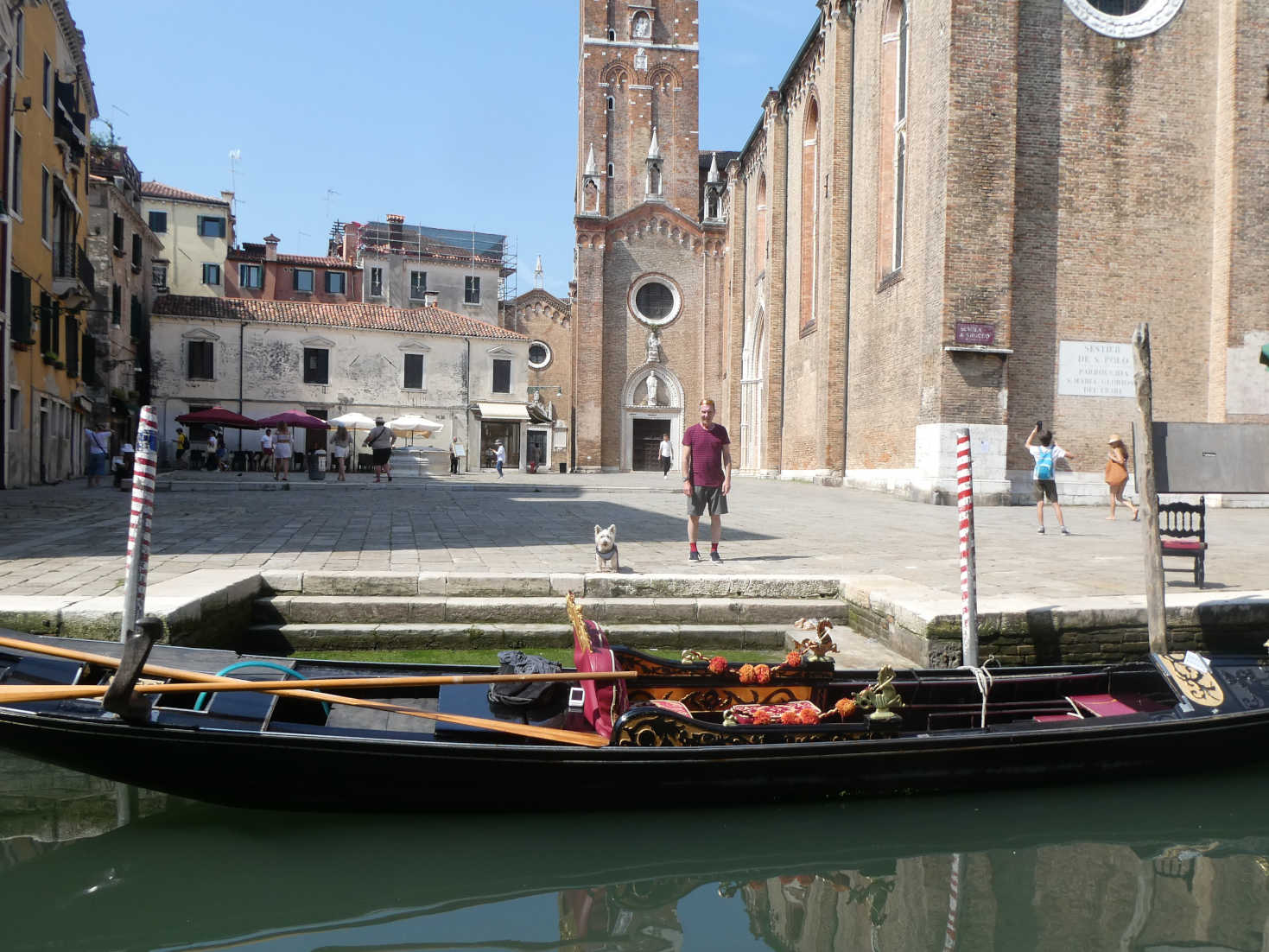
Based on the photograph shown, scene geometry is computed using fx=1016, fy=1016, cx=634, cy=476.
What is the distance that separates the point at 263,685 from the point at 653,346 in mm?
38850

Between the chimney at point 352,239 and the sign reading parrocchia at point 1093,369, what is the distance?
39789 mm

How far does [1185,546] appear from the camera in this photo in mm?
7828

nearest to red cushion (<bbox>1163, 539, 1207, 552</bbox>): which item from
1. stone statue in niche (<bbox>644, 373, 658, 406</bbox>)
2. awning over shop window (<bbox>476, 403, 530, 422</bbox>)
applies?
awning over shop window (<bbox>476, 403, 530, 422</bbox>)

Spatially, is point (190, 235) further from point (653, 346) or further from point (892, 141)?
point (892, 141)

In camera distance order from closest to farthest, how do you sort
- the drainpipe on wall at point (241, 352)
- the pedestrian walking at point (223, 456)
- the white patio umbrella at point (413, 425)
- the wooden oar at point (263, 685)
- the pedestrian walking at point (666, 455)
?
1. the wooden oar at point (263, 685)
2. the pedestrian walking at point (223, 456)
3. the white patio umbrella at point (413, 425)
4. the drainpipe on wall at point (241, 352)
5. the pedestrian walking at point (666, 455)

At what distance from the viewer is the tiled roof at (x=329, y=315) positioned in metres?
36.9

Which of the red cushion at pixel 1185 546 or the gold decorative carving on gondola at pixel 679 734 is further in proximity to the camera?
the red cushion at pixel 1185 546

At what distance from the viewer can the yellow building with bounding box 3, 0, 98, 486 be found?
18219mm

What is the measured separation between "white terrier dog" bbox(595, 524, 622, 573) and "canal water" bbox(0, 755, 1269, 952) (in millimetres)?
3329

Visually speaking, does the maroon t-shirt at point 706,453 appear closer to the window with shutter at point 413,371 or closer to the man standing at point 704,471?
the man standing at point 704,471

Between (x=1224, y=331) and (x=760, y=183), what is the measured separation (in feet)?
67.9

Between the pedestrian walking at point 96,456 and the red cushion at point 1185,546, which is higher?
the pedestrian walking at point 96,456

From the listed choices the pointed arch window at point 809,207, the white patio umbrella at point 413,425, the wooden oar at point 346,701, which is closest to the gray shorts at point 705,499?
the wooden oar at point 346,701

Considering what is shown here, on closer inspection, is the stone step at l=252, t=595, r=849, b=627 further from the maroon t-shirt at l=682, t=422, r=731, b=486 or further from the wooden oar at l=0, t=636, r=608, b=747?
the wooden oar at l=0, t=636, r=608, b=747
